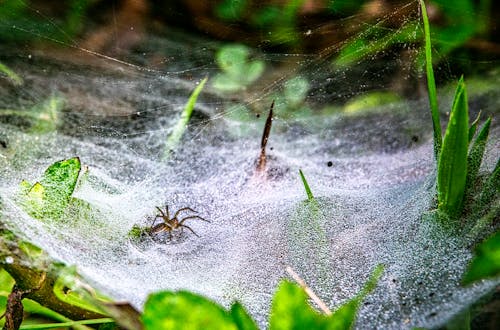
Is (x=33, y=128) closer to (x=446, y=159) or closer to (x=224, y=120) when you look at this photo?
(x=224, y=120)

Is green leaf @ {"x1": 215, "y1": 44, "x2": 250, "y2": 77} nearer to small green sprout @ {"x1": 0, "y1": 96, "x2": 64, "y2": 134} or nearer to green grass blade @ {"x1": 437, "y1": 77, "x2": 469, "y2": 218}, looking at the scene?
small green sprout @ {"x1": 0, "y1": 96, "x2": 64, "y2": 134}

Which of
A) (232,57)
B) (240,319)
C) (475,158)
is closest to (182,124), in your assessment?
(232,57)

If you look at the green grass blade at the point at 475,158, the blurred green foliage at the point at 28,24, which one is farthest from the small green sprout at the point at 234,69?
the green grass blade at the point at 475,158

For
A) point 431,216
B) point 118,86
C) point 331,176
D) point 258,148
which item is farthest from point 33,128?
point 431,216

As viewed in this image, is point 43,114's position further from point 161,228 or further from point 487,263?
point 487,263

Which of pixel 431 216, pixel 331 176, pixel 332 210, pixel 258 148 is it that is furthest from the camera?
pixel 258 148
